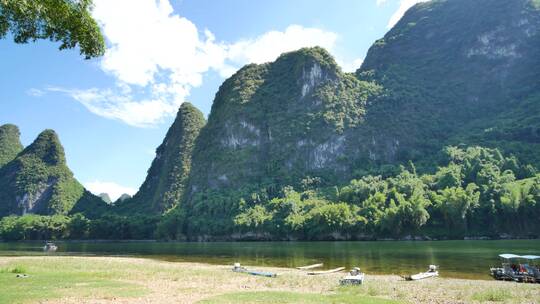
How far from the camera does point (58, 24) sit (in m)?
15.6

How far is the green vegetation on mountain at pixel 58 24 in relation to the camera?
47.9 feet

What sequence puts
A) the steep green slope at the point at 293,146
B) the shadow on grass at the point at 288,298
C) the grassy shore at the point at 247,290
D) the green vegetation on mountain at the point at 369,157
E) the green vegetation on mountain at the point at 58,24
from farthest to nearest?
the steep green slope at the point at 293,146
the green vegetation on mountain at the point at 369,157
the grassy shore at the point at 247,290
the shadow on grass at the point at 288,298
the green vegetation on mountain at the point at 58,24

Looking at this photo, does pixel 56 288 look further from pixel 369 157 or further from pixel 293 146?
pixel 293 146

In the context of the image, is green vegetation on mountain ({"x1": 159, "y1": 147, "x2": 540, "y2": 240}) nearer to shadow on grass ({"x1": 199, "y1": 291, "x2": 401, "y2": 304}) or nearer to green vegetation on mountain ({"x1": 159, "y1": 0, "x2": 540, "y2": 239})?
green vegetation on mountain ({"x1": 159, "y1": 0, "x2": 540, "y2": 239})

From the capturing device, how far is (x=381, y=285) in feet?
85.4

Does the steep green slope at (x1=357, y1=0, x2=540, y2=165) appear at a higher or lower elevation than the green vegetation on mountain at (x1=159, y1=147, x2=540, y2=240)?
higher

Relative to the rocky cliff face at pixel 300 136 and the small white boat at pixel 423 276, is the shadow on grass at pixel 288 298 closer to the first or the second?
the small white boat at pixel 423 276

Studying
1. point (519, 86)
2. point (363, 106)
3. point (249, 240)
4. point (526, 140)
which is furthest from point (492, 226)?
point (519, 86)

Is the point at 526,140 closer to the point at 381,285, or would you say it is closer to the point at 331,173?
the point at 331,173

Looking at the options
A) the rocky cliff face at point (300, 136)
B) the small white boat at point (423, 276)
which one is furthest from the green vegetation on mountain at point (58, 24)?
the rocky cliff face at point (300, 136)

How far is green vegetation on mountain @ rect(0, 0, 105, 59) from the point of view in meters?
14.6

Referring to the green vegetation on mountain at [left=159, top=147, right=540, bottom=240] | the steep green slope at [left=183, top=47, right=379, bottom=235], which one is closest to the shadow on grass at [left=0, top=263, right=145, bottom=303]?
the green vegetation on mountain at [left=159, top=147, right=540, bottom=240]

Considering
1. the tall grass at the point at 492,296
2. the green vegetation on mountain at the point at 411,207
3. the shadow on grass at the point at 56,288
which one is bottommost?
the tall grass at the point at 492,296

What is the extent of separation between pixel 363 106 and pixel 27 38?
183 m
